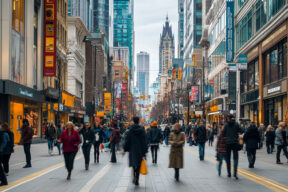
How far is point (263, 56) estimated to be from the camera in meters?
41.3

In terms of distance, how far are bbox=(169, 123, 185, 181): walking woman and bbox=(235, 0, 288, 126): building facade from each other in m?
20.8

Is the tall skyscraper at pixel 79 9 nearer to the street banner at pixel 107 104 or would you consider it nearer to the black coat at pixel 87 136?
the street banner at pixel 107 104

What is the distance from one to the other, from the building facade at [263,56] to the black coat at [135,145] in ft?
73.5

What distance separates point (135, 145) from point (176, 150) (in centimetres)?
169

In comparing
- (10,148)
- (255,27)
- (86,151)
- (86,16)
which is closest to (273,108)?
(255,27)

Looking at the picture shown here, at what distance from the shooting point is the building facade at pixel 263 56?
34.5m

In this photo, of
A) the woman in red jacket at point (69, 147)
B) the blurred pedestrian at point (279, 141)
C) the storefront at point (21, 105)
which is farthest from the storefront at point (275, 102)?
the woman in red jacket at point (69, 147)

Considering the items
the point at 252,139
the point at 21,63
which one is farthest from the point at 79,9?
the point at 252,139

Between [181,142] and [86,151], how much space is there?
4.70 meters

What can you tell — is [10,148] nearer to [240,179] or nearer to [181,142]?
[181,142]

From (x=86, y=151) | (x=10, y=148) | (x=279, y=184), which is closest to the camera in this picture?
(x=279, y=184)

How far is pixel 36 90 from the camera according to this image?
43.4 m

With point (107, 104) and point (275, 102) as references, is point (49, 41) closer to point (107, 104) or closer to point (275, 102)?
point (275, 102)

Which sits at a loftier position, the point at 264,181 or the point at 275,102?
the point at 275,102
